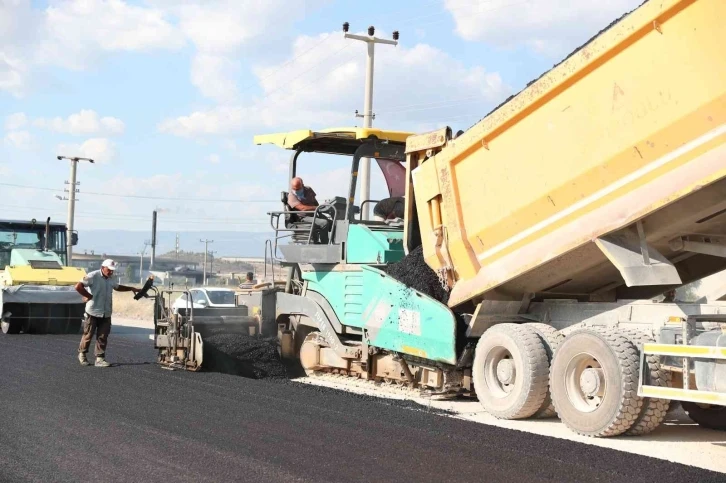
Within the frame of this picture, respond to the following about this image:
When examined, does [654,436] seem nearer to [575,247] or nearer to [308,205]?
[575,247]

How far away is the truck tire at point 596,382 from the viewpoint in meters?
6.69

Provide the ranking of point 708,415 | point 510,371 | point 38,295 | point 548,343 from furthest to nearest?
point 38,295
point 510,371
point 548,343
point 708,415

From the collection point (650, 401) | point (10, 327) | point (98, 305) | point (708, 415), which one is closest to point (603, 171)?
point (650, 401)

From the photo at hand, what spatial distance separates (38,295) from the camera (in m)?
17.9

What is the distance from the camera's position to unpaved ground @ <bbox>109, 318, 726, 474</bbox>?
6.25m

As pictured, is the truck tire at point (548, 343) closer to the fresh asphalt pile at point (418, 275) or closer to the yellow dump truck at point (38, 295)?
the fresh asphalt pile at point (418, 275)

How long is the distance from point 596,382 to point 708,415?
4.04 feet

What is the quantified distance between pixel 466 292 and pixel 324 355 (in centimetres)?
278

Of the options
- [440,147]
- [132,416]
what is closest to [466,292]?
[440,147]

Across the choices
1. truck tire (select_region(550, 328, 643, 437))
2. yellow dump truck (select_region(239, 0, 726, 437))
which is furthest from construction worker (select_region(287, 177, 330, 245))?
truck tire (select_region(550, 328, 643, 437))

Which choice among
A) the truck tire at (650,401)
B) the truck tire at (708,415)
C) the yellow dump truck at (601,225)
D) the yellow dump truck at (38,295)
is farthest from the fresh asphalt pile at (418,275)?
the yellow dump truck at (38,295)

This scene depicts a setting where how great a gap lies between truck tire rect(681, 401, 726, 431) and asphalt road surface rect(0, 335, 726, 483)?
5.64ft

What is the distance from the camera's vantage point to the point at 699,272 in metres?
7.79

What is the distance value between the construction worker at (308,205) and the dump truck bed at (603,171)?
2.21 meters
